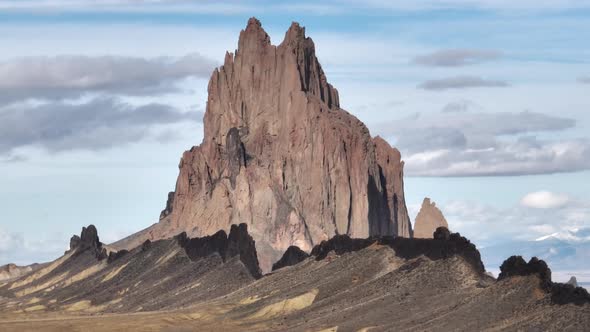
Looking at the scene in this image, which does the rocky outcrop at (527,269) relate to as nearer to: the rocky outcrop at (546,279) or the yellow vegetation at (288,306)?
the rocky outcrop at (546,279)

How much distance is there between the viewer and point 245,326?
19175 centimetres

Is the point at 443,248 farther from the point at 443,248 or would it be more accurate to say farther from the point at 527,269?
the point at 527,269

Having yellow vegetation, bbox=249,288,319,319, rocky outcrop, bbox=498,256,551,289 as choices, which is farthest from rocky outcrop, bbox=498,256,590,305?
yellow vegetation, bbox=249,288,319,319

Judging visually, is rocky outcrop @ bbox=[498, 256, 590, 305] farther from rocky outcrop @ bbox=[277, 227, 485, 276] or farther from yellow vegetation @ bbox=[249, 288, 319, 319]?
yellow vegetation @ bbox=[249, 288, 319, 319]

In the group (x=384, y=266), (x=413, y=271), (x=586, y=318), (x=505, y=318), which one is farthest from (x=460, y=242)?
(x=586, y=318)

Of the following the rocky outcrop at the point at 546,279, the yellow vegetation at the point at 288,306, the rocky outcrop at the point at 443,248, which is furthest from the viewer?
the yellow vegetation at the point at 288,306

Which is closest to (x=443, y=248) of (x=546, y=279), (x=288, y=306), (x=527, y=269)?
(x=288, y=306)

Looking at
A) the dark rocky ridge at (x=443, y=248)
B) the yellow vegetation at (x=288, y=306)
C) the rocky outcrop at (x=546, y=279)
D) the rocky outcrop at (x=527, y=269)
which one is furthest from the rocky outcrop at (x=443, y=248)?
the rocky outcrop at (x=546, y=279)

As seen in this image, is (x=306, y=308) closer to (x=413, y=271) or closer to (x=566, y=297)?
(x=413, y=271)

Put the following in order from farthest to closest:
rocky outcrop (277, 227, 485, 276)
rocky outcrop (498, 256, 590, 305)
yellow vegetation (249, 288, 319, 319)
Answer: yellow vegetation (249, 288, 319, 319) < rocky outcrop (277, 227, 485, 276) < rocky outcrop (498, 256, 590, 305)

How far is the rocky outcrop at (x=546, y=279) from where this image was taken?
129 meters

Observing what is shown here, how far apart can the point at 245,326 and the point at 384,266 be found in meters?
17.6

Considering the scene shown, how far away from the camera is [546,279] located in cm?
13988

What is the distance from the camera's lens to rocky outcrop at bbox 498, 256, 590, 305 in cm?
12925
